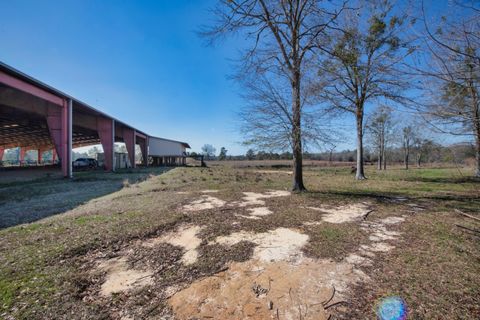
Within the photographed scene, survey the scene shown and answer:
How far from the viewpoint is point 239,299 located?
2.28 metres

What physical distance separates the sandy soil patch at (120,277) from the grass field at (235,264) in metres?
0.02

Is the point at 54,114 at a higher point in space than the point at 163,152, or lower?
higher

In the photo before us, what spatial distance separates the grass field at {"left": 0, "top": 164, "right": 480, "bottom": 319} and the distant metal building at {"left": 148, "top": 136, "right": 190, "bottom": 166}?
31.8 metres

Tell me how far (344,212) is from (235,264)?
12.9ft

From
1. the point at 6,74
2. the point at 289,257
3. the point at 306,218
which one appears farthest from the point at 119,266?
the point at 6,74

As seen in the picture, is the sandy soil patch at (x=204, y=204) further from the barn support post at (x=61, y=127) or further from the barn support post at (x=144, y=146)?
the barn support post at (x=144, y=146)

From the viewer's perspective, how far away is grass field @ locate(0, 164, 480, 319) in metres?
2.16

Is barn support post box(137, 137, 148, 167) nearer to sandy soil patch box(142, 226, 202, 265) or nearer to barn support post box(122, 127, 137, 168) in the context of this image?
barn support post box(122, 127, 137, 168)

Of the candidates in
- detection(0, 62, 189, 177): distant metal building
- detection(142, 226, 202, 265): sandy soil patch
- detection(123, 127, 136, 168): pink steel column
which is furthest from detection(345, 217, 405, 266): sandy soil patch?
detection(123, 127, 136, 168): pink steel column

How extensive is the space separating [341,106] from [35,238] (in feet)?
46.7

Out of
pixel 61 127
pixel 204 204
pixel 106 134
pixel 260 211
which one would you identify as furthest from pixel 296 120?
pixel 106 134

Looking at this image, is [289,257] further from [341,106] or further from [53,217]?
[341,106]

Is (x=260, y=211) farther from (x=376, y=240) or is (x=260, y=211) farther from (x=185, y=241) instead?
(x=376, y=240)

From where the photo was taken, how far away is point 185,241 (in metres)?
3.87
